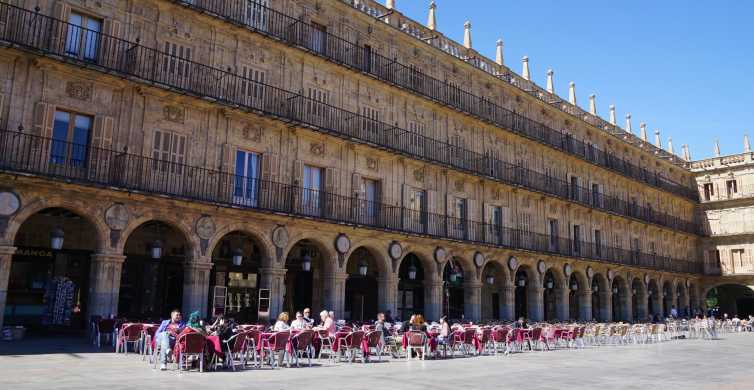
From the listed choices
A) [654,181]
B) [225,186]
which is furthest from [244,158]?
[654,181]

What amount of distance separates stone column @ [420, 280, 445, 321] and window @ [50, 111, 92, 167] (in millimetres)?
13445

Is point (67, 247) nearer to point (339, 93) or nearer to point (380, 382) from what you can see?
point (339, 93)

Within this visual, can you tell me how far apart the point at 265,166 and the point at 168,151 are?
3.16 meters

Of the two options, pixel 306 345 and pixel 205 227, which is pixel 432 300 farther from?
pixel 306 345

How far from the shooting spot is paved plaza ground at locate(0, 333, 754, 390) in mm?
9555

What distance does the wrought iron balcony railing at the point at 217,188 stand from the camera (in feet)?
48.5

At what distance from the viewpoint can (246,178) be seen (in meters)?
18.9

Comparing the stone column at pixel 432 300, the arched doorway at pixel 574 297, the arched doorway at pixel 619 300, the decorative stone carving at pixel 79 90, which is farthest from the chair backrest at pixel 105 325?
the arched doorway at pixel 619 300

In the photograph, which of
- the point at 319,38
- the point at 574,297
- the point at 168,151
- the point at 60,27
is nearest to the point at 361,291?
the point at 319,38

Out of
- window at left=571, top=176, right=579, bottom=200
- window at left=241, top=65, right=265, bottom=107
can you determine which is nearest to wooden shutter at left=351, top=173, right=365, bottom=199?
window at left=241, top=65, right=265, bottom=107

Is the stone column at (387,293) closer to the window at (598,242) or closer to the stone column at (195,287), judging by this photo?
the stone column at (195,287)

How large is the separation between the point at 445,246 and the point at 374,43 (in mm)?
8475

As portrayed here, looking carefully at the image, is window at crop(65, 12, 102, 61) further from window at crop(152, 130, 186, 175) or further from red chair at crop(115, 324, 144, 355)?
red chair at crop(115, 324, 144, 355)

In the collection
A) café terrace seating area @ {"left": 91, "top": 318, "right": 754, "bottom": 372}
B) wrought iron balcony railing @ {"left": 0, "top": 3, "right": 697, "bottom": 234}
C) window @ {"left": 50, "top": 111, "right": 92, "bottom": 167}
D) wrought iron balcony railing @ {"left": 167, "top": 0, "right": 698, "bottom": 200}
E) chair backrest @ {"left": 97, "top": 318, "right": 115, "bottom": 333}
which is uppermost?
wrought iron balcony railing @ {"left": 167, "top": 0, "right": 698, "bottom": 200}
